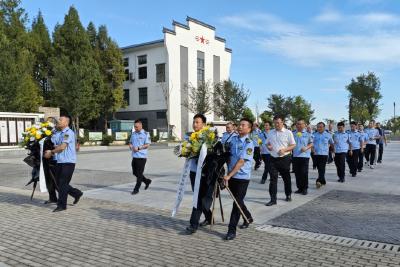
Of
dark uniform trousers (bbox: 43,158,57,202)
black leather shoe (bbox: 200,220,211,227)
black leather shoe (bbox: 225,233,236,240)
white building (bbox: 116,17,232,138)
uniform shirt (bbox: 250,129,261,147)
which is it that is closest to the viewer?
black leather shoe (bbox: 225,233,236,240)

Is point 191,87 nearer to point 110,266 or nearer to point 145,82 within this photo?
point 145,82

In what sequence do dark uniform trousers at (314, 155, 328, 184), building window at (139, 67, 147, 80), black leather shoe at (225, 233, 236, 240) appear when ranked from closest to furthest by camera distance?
black leather shoe at (225, 233, 236, 240), dark uniform trousers at (314, 155, 328, 184), building window at (139, 67, 147, 80)

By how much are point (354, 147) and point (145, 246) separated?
370 inches

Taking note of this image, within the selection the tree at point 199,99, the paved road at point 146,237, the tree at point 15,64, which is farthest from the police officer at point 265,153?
the tree at point 199,99

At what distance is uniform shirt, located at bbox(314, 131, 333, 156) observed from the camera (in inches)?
397

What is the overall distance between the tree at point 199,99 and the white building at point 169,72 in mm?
712

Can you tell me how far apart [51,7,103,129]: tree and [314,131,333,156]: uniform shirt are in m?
28.9

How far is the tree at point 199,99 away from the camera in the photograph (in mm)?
46188

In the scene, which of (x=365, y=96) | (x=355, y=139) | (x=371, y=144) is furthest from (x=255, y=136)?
(x=365, y=96)

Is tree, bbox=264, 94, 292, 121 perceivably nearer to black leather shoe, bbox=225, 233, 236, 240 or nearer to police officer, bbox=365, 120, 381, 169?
police officer, bbox=365, 120, 381, 169

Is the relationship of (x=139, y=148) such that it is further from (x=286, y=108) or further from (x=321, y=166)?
(x=286, y=108)

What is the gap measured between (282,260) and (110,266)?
203 centimetres

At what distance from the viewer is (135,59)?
49562 millimetres

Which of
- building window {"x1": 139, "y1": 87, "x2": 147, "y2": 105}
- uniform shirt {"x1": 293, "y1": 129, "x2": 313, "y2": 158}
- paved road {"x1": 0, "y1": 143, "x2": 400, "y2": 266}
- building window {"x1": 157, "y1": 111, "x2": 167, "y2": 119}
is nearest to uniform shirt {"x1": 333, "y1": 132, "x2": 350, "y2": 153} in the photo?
paved road {"x1": 0, "y1": 143, "x2": 400, "y2": 266}
